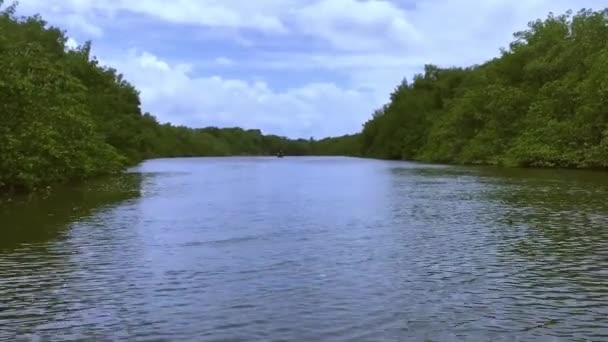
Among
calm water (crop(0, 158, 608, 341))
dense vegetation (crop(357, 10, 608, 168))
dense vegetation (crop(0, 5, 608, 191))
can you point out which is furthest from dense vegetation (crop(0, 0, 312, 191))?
dense vegetation (crop(357, 10, 608, 168))

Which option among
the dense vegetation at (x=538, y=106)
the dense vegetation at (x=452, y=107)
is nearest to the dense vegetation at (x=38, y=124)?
the dense vegetation at (x=452, y=107)

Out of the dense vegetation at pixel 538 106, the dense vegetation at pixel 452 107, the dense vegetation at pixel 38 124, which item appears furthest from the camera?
the dense vegetation at pixel 538 106

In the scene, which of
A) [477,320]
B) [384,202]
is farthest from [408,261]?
[384,202]

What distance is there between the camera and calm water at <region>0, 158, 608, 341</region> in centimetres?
1029

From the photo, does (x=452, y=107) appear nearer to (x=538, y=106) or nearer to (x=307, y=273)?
(x=538, y=106)

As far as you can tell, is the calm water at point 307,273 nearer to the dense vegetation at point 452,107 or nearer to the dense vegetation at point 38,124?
the dense vegetation at point 38,124

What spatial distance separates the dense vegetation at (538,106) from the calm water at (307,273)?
36055mm

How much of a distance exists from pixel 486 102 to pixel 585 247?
2996 inches

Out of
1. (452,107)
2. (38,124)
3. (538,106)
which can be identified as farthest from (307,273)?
(452,107)

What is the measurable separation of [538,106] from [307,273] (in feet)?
211

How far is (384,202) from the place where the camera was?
103ft

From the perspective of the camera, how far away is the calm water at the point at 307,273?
10289 mm

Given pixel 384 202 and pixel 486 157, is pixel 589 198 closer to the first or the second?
pixel 384 202

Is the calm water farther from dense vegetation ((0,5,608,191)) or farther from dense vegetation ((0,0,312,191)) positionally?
dense vegetation ((0,5,608,191))
